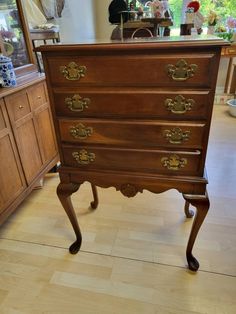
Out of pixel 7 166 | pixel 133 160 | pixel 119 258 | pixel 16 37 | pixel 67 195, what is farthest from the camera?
pixel 16 37

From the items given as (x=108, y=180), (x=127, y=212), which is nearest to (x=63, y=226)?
(x=127, y=212)

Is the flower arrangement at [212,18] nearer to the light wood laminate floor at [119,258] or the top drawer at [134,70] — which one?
the light wood laminate floor at [119,258]

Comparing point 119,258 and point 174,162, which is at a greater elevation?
point 174,162

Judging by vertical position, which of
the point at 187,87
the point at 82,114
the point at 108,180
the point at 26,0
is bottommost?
the point at 108,180

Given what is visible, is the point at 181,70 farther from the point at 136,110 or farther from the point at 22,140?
the point at 22,140

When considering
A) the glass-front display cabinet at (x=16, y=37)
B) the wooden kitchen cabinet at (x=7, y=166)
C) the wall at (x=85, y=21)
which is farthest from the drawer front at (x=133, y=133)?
the wall at (x=85, y=21)

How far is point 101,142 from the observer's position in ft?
3.09

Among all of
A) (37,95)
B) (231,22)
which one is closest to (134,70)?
(37,95)

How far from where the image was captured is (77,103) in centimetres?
88

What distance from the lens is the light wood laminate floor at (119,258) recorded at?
107cm

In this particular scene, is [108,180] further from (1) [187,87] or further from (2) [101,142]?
(1) [187,87]

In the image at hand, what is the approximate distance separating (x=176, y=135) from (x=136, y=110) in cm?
18

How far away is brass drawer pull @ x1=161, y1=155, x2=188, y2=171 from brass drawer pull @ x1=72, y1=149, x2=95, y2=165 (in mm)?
306

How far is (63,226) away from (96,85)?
1.03 metres
